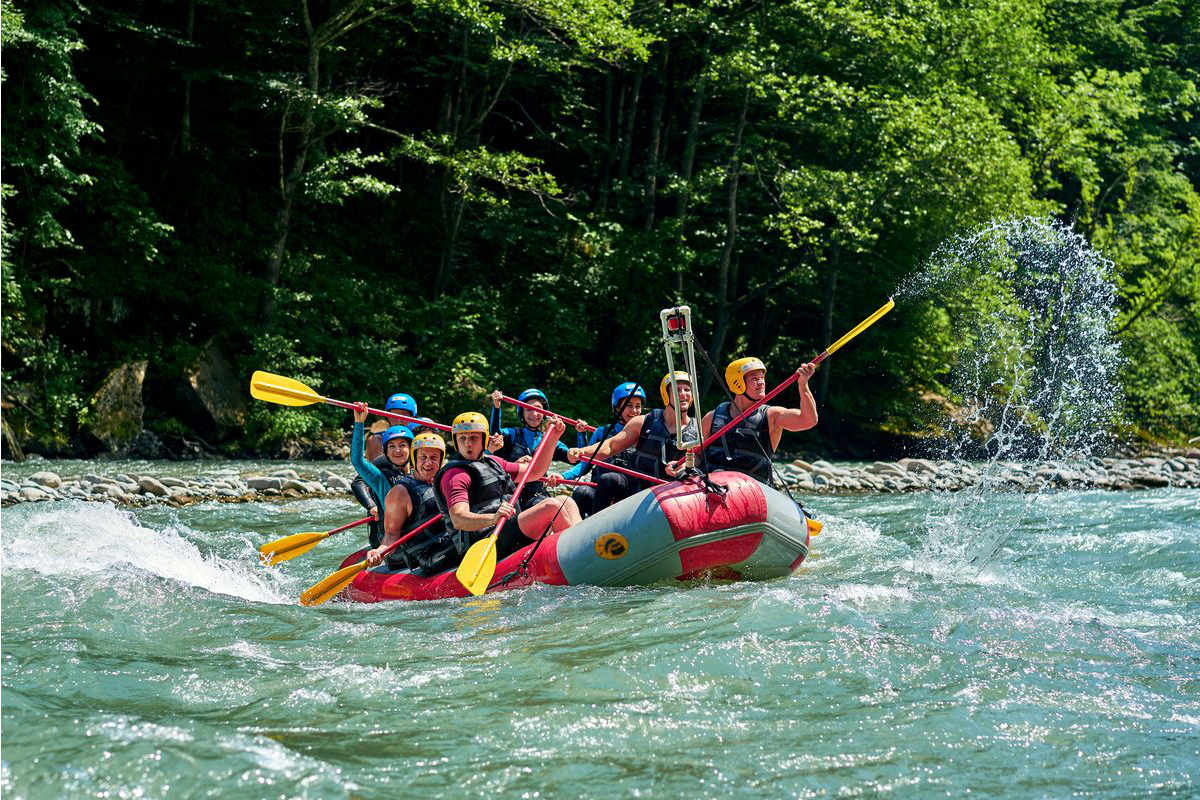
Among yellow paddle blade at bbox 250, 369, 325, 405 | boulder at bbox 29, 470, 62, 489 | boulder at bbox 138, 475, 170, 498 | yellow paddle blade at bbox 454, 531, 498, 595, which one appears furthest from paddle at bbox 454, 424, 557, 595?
boulder at bbox 29, 470, 62, 489

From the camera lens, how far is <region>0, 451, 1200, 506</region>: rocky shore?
11.4 m

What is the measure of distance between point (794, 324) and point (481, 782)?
68.4 ft

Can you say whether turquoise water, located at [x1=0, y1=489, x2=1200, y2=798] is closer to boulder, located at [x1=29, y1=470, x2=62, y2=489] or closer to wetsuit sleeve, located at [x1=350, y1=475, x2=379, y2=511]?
wetsuit sleeve, located at [x1=350, y1=475, x2=379, y2=511]

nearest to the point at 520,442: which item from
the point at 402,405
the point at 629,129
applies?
the point at 402,405

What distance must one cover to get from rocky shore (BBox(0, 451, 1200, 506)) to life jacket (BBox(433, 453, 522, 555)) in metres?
5.61

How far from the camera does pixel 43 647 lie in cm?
496

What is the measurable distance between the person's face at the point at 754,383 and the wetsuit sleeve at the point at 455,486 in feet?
6.40

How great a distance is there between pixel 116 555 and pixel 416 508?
2179 millimetres

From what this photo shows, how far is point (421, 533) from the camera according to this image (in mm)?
7234

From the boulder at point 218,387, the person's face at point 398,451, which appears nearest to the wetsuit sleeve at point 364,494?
the person's face at point 398,451

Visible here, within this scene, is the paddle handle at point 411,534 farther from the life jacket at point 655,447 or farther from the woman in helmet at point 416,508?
the life jacket at point 655,447

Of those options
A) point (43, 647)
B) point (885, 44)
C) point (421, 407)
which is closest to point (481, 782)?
point (43, 647)

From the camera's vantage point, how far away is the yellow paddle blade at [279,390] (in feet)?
27.2

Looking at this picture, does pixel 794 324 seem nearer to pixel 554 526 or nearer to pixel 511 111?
pixel 511 111
